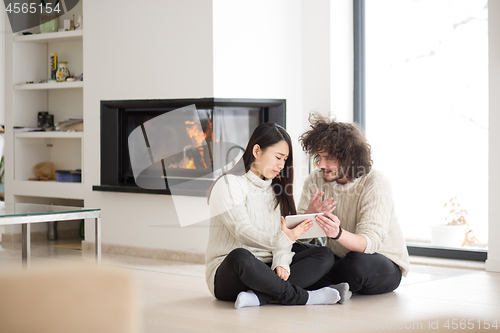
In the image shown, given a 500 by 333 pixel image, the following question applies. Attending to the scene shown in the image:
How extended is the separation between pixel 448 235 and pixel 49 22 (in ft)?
12.3

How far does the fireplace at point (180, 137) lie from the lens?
420cm

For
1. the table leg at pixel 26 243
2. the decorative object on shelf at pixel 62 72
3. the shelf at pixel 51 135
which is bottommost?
the table leg at pixel 26 243

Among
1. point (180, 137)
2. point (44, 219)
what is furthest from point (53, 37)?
point (44, 219)

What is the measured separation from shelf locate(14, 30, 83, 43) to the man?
2.70 meters

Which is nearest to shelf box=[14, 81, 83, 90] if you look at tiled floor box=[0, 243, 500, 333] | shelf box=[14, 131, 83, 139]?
shelf box=[14, 131, 83, 139]

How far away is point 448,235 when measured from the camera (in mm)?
4273

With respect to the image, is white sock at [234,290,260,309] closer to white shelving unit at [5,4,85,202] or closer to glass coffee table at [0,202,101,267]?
glass coffee table at [0,202,101,267]

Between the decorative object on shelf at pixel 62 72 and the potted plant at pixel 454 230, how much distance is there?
3.28 meters

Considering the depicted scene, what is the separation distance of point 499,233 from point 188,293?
2.06 meters

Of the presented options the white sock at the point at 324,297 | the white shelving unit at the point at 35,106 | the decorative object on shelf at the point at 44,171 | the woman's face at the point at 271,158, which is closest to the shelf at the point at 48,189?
the white shelving unit at the point at 35,106

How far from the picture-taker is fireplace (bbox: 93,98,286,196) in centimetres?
420

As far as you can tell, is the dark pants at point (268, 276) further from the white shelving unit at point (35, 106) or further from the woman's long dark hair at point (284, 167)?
the white shelving unit at point (35, 106)

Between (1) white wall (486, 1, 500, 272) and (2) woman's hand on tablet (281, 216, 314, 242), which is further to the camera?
(1) white wall (486, 1, 500, 272)

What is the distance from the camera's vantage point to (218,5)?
4117 mm
